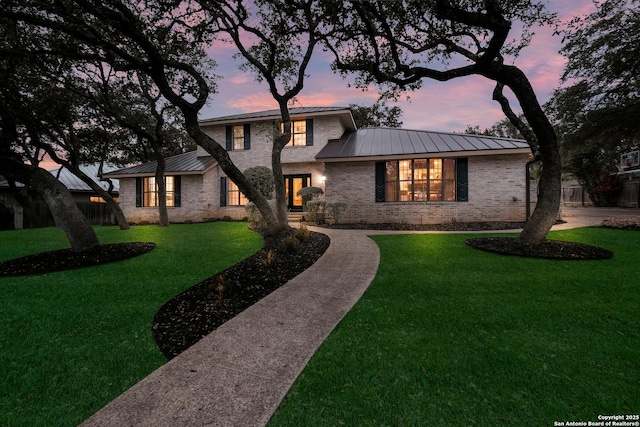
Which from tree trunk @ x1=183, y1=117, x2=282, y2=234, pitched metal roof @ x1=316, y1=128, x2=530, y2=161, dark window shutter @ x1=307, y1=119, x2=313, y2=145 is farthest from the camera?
dark window shutter @ x1=307, y1=119, x2=313, y2=145

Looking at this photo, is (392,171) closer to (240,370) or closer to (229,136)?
(229,136)

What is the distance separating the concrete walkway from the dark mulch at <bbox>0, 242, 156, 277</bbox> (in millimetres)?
4794

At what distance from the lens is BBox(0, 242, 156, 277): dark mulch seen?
582 centimetres

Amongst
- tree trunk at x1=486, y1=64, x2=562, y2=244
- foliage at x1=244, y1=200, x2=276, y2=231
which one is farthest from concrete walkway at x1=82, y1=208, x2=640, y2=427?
foliage at x1=244, y1=200, x2=276, y2=231

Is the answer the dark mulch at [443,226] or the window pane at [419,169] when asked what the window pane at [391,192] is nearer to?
the window pane at [419,169]

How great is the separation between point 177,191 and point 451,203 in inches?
596

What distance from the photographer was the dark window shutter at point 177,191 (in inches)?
647

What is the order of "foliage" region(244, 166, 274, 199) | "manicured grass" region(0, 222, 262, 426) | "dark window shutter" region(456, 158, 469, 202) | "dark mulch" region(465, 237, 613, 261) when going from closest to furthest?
"manicured grass" region(0, 222, 262, 426), "dark mulch" region(465, 237, 613, 261), "dark window shutter" region(456, 158, 469, 202), "foliage" region(244, 166, 274, 199)

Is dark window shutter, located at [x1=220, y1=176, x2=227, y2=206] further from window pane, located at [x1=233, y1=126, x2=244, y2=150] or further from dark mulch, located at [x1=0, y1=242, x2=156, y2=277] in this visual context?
dark mulch, located at [x1=0, y1=242, x2=156, y2=277]

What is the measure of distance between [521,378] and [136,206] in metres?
19.8

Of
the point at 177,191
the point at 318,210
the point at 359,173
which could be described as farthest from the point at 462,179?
the point at 177,191

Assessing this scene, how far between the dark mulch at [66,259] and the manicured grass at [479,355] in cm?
620

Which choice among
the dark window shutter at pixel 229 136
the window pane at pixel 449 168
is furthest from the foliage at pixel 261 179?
the window pane at pixel 449 168

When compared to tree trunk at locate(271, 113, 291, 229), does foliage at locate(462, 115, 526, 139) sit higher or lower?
higher
